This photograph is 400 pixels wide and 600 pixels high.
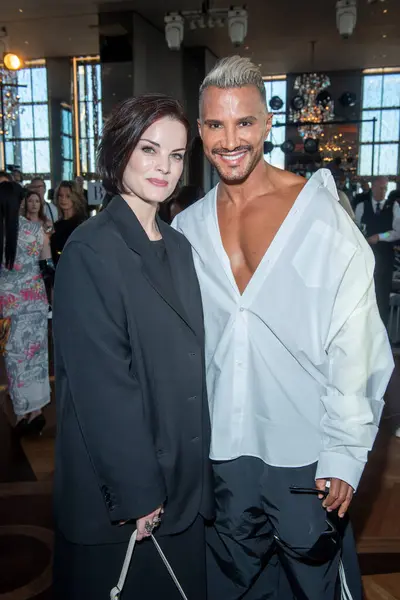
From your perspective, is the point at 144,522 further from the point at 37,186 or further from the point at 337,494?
the point at 37,186

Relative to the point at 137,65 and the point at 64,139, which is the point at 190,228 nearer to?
the point at 137,65

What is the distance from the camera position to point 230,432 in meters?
1.44

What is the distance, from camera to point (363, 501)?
105 inches

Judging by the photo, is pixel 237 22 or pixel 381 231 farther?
pixel 237 22

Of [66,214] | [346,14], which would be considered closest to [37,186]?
[66,214]

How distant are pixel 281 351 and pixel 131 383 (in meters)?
0.43

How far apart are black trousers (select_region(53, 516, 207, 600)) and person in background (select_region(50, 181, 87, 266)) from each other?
340 cm

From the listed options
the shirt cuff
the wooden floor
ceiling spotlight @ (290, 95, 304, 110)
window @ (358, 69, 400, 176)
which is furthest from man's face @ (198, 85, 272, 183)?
window @ (358, 69, 400, 176)

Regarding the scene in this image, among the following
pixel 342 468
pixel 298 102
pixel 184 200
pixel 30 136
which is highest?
pixel 298 102

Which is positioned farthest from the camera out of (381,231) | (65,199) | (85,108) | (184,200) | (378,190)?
(85,108)

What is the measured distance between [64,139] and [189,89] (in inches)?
230

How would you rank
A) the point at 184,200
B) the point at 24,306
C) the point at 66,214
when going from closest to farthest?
the point at 24,306 → the point at 184,200 → the point at 66,214

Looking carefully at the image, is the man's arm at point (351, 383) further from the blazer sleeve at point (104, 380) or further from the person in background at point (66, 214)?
the person in background at point (66, 214)

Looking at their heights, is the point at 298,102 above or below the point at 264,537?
above
